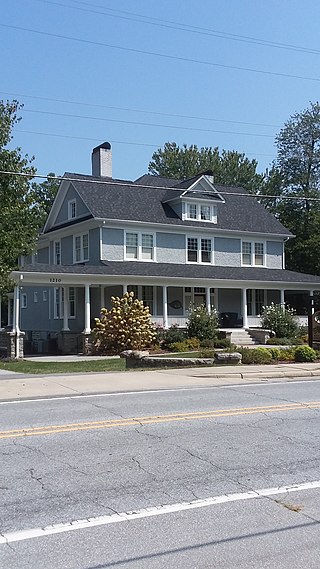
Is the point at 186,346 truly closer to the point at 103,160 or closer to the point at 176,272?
the point at 176,272

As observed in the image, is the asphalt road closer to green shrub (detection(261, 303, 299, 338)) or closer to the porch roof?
the porch roof

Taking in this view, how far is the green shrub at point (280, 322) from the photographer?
3591 centimetres

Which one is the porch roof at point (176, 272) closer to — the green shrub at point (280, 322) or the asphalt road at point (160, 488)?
the green shrub at point (280, 322)

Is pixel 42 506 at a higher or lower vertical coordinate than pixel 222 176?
lower

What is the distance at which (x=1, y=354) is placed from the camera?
104ft

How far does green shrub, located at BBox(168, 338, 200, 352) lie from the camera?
30.5 meters

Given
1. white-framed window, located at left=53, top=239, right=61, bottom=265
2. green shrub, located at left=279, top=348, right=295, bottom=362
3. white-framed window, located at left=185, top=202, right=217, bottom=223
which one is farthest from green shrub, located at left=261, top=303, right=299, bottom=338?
white-framed window, located at left=53, top=239, right=61, bottom=265

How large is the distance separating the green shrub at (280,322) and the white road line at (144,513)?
96.2 feet

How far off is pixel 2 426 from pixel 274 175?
5566 centimetres

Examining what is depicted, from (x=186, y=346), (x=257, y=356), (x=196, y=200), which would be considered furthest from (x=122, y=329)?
(x=196, y=200)

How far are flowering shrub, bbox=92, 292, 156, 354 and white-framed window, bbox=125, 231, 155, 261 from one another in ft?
18.1

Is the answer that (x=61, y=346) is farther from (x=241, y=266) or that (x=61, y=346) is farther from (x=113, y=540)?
(x=113, y=540)

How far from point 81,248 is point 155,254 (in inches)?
168

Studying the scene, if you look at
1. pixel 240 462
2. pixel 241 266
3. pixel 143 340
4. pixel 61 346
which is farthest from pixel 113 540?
pixel 241 266
